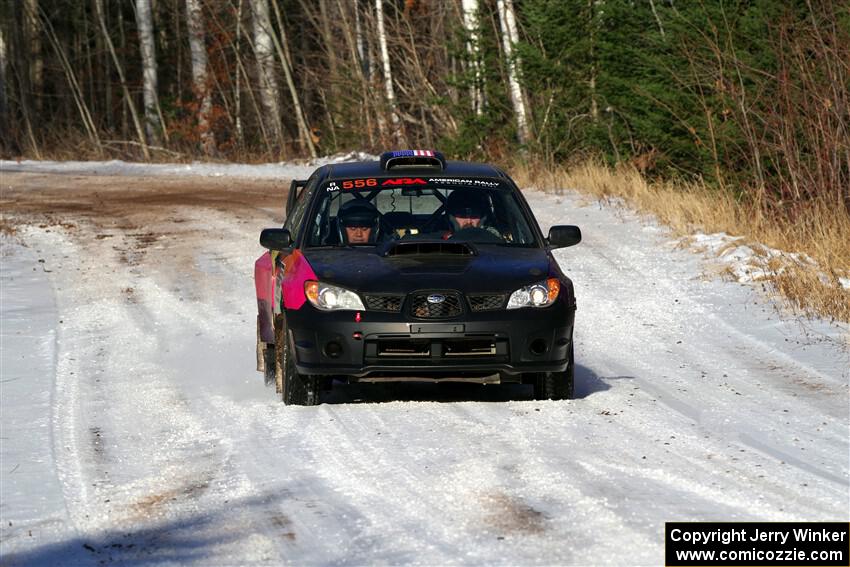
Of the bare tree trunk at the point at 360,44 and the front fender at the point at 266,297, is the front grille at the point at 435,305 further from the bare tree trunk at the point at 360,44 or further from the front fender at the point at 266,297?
the bare tree trunk at the point at 360,44

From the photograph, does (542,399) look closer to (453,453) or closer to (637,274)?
(453,453)

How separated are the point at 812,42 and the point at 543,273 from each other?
840 cm

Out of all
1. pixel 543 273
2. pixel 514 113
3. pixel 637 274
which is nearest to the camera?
pixel 543 273

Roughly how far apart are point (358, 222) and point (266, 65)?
95.4ft

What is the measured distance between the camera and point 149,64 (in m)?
39.4

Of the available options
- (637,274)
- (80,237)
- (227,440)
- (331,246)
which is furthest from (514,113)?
(227,440)

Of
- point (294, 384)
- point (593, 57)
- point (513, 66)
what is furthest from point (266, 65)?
point (294, 384)

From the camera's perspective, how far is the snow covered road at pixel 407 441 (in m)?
6.22

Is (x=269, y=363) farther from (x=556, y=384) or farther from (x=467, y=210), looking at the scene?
(x=556, y=384)

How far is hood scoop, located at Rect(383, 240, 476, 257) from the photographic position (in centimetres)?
954

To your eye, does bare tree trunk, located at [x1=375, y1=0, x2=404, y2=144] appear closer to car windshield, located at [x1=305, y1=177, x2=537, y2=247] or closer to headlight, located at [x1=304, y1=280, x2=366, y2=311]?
car windshield, located at [x1=305, y1=177, x2=537, y2=247]

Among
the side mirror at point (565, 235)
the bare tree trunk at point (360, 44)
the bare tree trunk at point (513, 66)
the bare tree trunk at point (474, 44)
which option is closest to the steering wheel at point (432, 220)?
the side mirror at point (565, 235)

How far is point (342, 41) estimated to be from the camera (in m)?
38.4

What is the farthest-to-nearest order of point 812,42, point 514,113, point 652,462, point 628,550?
point 514,113 → point 812,42 → point 652,462 → point 628,550
